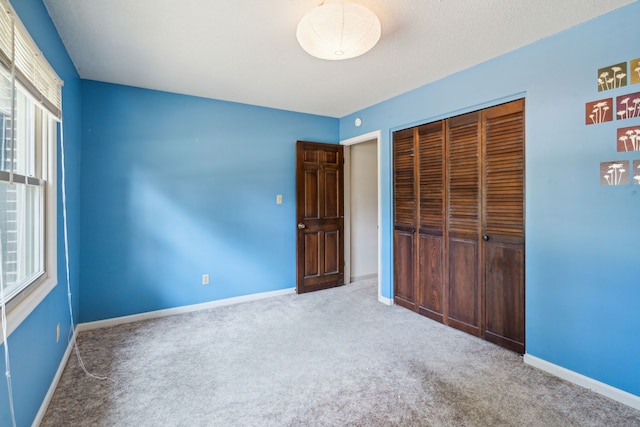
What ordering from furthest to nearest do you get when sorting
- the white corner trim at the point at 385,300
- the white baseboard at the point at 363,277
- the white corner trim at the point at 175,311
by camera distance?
the white baseboard at the point at 363,277
the white corner trim at the point at 385,300
the white corner trim at the point at 175,311

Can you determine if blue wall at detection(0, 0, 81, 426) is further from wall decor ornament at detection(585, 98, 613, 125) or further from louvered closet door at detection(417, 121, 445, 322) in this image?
wall decor ornament at detection(585, 98, 613, 125)

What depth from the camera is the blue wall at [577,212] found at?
1916mm

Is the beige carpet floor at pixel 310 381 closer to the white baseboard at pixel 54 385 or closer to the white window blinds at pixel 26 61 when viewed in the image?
the white baseboard at pixel 54 385

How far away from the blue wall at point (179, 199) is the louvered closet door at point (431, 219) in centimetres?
174

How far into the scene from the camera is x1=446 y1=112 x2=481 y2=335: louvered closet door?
9.23 ft

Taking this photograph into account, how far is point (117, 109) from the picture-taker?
124 inches

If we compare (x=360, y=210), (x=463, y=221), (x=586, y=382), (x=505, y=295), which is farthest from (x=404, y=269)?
(x=586, y=382)

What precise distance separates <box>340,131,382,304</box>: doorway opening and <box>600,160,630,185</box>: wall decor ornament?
2.94m

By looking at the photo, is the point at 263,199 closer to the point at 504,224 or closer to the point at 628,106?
the point at 504,224

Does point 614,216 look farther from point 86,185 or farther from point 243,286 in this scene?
point 86,185

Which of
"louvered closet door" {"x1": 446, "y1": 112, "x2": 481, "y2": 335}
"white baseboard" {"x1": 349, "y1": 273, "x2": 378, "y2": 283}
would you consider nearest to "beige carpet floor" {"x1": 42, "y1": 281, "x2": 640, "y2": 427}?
"louvered closet door" {"x1": 446, "y1": 112, "x2": 481, "y2": 335}

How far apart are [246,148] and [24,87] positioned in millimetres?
2390

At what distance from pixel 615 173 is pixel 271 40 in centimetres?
255

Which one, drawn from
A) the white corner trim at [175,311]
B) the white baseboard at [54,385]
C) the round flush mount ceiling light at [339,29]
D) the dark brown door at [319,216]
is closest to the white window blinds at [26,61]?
the round flush mount ceiling light at [339,29]
